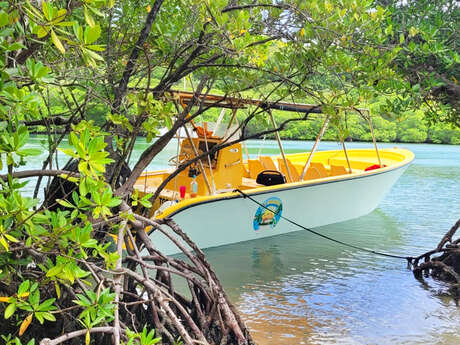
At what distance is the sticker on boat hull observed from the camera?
1090 cm

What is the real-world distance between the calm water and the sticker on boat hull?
379 mm

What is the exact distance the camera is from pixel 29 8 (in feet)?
7.32

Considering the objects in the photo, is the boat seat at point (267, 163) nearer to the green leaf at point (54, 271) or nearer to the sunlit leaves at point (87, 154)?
the green leaf at point (54, 271)

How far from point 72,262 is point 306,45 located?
9.67 ft

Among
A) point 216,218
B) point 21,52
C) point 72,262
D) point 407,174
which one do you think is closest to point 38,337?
point 72,262

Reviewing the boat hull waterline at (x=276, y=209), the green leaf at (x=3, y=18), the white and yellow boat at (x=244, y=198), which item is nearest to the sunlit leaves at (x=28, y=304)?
the green leaf at (x=3, y=18)

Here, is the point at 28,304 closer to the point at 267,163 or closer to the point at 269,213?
the point at 269,213

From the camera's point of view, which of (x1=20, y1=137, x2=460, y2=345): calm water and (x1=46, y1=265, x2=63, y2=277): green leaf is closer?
(x1=46, y1=265, x2=63, y2=277): green leaf

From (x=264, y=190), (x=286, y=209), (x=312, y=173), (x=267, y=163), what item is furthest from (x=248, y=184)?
(x=312, y=173)

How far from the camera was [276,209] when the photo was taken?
1133 cm

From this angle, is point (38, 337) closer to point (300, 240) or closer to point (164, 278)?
point (164, 278)

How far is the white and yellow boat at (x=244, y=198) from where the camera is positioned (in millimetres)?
9805

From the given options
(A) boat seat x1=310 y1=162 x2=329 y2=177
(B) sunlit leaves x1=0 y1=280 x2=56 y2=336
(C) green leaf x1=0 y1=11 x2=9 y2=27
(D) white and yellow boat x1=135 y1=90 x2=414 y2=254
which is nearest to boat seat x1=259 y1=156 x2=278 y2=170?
(D) white and yellow boat x1=135 y1=90 x2=414 y2=254

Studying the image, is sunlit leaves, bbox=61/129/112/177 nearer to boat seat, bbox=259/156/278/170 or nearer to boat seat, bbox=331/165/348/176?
boat seat, bbox=259/156/278/170
